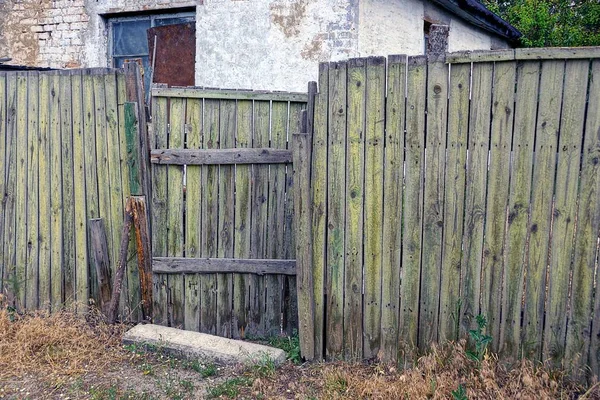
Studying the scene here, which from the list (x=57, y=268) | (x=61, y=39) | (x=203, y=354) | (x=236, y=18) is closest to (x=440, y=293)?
(x=203, y=354)

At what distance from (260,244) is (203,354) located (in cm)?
98

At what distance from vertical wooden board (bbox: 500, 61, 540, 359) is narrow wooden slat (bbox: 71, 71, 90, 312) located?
11.3ft

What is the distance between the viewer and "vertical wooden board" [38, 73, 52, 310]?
15.7ft

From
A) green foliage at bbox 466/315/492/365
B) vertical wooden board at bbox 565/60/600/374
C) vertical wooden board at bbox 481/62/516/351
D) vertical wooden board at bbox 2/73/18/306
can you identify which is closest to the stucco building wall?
vertical wooden board at bbox 2/73/18/306

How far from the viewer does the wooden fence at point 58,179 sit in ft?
15.3

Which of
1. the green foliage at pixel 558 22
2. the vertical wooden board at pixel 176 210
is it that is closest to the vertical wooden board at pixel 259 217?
the vertical wooden board at pixel 176 210

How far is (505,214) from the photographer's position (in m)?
3.47

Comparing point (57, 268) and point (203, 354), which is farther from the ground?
point (57, 268)

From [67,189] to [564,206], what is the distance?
3.91m

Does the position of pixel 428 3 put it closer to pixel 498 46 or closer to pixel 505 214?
pixel 498 46

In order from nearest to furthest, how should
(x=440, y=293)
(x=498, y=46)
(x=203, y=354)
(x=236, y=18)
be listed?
(x=440, y=293), (x=203, y=354), (x=236, y=18), (x=498, y=46)

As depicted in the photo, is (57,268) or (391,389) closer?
(391,389)

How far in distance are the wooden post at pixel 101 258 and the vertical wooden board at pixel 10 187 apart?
82cm

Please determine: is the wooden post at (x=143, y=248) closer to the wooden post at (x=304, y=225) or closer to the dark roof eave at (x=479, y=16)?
the wooden post at (x=304, y=225)
